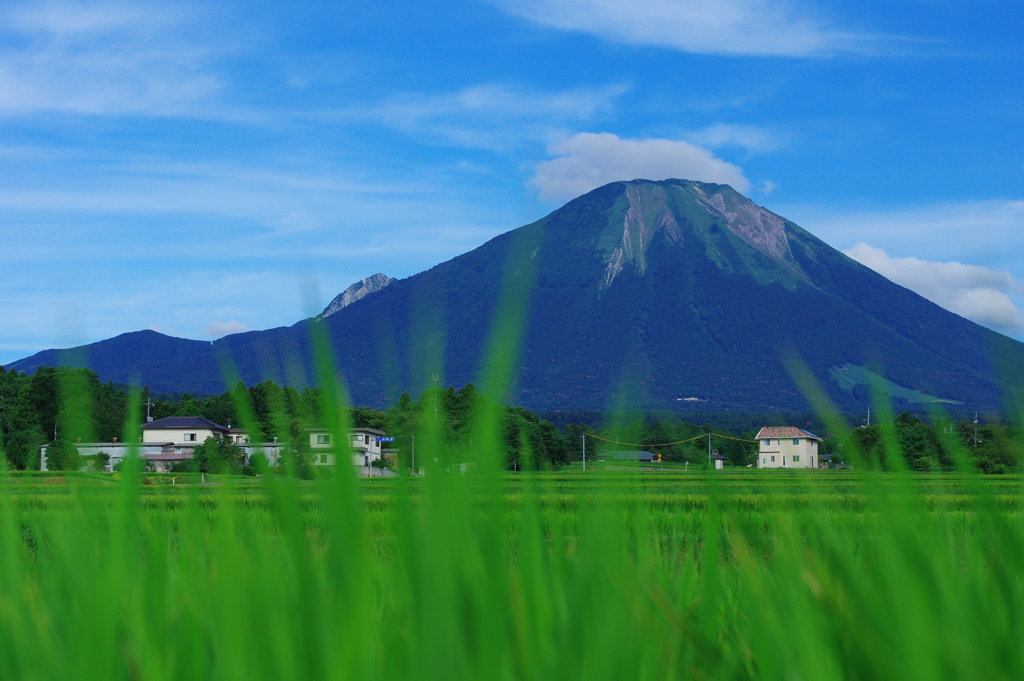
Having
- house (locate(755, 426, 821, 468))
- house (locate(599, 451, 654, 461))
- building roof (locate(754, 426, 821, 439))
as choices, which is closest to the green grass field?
house (locate(599, 451, 654, 461))

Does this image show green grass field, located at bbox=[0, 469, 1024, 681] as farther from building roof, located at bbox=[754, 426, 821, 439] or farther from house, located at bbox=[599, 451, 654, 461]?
building roof, located at bbox=[754, 426, 821, 439]

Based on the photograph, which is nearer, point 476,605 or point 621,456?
point 476,605

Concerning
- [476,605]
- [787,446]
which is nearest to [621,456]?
[476,605]

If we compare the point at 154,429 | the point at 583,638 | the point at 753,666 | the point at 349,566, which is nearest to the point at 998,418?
the point at 753,666

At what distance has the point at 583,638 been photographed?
2.52 feet

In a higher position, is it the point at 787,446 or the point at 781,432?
the point at 781,432

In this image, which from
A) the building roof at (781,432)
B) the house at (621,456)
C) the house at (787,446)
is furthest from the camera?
the building roof at (781,432)

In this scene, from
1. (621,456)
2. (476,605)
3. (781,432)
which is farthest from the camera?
(781,432)

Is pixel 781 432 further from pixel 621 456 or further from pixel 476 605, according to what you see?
pixel 476 605

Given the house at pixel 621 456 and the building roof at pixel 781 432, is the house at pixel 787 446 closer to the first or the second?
the building roof at pixel 781 432

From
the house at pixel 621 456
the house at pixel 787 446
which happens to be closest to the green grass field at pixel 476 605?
the house at pixel 621 456

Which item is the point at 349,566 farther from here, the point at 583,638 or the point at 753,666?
→ the point at 753,666

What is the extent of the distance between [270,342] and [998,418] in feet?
3.55

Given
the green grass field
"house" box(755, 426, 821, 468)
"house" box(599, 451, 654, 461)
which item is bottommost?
"house" box(755, 426, 821, 468)
